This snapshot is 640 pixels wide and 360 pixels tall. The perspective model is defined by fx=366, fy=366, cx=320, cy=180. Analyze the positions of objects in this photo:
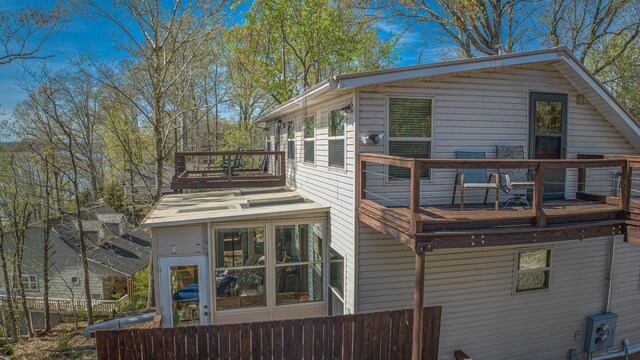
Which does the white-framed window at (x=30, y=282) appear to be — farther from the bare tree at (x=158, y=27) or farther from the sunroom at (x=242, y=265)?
the sunroom at (x=242, y=265)

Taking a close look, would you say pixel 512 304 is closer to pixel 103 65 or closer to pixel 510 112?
pixel 510 112

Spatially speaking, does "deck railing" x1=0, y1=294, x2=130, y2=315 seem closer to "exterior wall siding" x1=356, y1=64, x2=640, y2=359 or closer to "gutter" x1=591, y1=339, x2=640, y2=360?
"exterior wall siding" x1=356, y1=64, x2=640, y2=359

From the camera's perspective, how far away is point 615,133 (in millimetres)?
7930

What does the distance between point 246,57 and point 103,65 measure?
8.82 m

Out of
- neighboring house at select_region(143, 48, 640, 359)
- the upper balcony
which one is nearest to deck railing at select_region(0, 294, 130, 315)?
neighboring house at select_region(143, 48, 640, 359)

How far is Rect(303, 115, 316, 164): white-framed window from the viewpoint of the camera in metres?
8.89

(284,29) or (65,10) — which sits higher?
(284,29)

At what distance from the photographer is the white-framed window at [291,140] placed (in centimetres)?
1116

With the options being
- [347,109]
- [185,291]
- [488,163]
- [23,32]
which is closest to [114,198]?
[23,32]

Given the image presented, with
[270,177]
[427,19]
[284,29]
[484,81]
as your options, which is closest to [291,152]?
[270,177]

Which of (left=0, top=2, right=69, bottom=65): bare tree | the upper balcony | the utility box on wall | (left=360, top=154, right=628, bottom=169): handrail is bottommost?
the utility box on wall

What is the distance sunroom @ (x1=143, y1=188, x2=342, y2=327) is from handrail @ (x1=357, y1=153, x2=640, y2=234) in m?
2.19

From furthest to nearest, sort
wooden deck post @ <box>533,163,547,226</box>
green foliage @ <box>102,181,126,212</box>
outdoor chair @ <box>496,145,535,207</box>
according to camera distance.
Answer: green foliage @ <box>102,181,126,212</box>, outdoor chair @ <box>496,145,535,207</box>, wooden deck post @ <box>533,163,547,226</box>

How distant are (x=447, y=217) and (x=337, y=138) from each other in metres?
2.79
